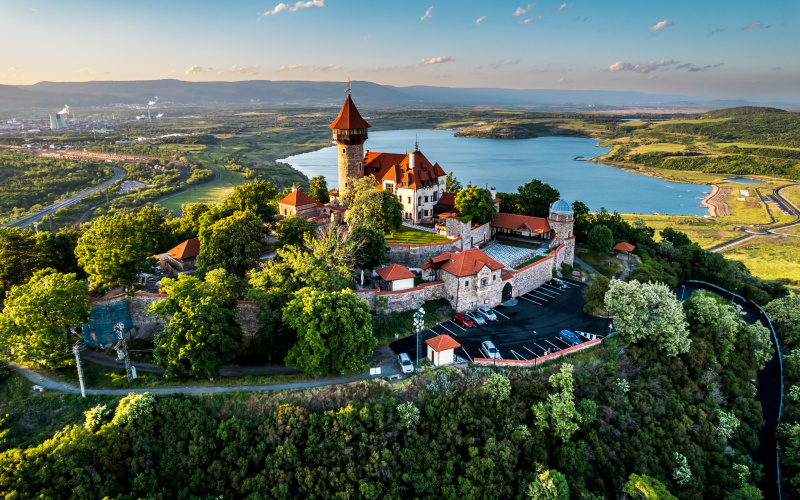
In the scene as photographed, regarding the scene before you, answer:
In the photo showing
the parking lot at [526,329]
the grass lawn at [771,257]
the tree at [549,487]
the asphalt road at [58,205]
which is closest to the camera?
the tree at [549,487]

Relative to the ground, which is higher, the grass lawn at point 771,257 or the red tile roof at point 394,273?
the red tile roof at point 394,273

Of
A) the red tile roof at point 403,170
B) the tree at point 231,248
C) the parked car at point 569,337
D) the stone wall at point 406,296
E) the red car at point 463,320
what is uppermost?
the red tile roof at point 403,170

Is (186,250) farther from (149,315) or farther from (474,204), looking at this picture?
(474,204)

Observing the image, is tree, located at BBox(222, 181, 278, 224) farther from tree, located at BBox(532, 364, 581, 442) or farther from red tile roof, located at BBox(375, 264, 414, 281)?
tree, located at BBox(532, 364, 581, 442)

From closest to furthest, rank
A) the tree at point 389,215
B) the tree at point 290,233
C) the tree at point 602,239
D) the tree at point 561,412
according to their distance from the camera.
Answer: the tree at point 561,412 < the tree at point 290,233 < the tree at point 389,215 < the tree at point 602,239

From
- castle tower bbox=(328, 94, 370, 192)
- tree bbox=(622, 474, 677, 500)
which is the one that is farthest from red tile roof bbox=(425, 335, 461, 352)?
castle tower bbox=(328, 94, 370, 192)

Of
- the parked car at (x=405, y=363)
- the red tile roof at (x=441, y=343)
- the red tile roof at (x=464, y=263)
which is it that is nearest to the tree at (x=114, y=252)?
the parked car at (x=405, y=363)

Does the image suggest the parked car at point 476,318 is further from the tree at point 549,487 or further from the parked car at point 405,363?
the tree at point 549,487
